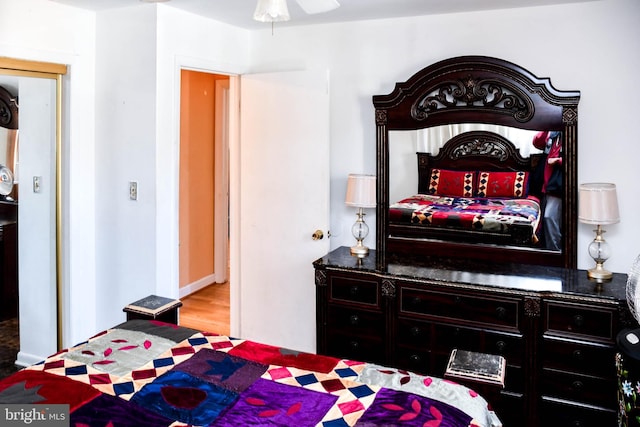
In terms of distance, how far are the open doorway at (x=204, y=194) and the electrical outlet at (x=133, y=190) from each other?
5.79ft

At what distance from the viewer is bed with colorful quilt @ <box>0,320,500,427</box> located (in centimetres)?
147

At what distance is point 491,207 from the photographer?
3074mm

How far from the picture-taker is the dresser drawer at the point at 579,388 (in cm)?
250

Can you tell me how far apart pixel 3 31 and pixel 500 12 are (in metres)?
2.80

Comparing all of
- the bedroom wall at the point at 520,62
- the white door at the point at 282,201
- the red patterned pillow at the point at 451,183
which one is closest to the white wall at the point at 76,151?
the white door at the point at 282,201

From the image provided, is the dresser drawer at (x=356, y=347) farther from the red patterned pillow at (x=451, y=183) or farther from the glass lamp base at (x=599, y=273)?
the glass lamp base at (x=599, y=273)

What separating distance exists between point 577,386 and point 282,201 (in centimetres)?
207

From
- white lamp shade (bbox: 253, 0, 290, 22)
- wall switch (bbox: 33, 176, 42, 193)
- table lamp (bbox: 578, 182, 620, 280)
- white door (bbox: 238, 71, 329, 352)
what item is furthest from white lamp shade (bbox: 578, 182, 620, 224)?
wall switch (bbox: 33, 176, 42, 193)

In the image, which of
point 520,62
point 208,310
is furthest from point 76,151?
point 520,62

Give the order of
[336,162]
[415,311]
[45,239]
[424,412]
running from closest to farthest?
[424,412]
[415,311]
[45,239]
[336,162]

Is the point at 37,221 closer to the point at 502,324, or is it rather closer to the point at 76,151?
the point at 76,151

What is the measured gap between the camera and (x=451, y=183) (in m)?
3.15

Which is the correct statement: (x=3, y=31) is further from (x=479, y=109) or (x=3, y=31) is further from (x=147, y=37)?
(x=479, y=109)

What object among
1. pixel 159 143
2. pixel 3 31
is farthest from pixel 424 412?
pixel 3 31
